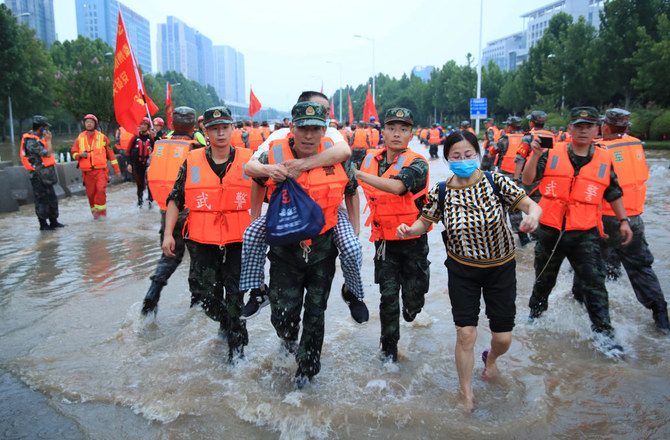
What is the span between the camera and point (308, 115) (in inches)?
143

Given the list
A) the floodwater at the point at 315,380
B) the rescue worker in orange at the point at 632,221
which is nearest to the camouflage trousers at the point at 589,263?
the rescue worker in orange at the point at 632,221

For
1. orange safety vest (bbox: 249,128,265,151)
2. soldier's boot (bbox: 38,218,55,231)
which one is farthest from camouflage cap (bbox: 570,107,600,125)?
orange safety vest (bbox: 249,128,265,151)

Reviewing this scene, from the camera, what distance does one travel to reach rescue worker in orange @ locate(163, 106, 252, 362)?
431cm

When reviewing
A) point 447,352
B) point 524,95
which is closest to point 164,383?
point 447,352

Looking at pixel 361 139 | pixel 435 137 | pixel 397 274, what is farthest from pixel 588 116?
pixel 435 137

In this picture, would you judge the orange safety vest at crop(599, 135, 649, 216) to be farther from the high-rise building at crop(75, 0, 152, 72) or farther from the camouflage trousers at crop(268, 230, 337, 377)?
the high-rise building at crop(75, 0, 152, 72)

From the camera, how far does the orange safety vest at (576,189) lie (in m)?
4.61

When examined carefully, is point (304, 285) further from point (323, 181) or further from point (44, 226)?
point (44, 226)

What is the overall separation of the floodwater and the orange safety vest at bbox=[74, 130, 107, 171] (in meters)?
4.63

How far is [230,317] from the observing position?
14.7ft

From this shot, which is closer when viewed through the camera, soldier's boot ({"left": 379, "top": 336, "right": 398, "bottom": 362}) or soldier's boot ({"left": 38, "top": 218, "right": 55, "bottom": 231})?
soldier's boot ({"left": 379, "top": 336, "right": 398, "bottom": 362})

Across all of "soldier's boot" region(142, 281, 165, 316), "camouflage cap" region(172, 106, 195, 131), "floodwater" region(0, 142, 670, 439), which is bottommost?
"floodwater" region(0, 142, 670, 439)

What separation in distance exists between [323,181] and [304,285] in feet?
2.68

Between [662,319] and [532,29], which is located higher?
[532,29]
